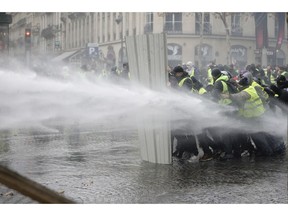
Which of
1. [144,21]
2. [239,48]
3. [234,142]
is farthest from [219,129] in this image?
[239,48]

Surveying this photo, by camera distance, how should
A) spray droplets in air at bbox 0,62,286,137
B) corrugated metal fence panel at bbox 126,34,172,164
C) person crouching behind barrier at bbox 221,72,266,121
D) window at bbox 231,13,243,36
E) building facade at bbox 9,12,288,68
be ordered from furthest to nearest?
window at bbox 231,13,243,36 → building facade at bbox 9,12,288,68 → person crouching behind barrier at bbox 221,72,266,121 → spray droplets in air at bbox 0,62,286,137 → corrugated metal fence panel at bbox 126,34,172,164

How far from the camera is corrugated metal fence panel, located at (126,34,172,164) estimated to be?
20.2 feet

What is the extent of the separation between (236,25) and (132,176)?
102ft

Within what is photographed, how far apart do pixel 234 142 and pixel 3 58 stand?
26.8ft

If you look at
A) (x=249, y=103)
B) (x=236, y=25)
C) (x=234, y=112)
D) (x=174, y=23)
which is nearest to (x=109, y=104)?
(x=234, y=112)

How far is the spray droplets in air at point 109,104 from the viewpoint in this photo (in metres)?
6.65

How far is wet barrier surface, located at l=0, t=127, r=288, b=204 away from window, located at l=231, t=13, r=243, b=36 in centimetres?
2804

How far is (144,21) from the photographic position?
3309cm

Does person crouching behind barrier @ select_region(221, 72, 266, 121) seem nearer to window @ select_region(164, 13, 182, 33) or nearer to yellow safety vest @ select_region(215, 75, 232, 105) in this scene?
yellow safety vest @ select_region(215, 75, 232, 105)

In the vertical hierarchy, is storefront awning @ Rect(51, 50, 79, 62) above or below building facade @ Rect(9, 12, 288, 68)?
below

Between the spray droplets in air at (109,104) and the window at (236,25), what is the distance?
24.0 m

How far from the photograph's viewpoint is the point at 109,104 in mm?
9164

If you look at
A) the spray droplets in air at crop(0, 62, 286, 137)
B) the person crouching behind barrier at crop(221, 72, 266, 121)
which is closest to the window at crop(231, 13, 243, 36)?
the spray droplets in air at crop(0, 62, 286, 137)
